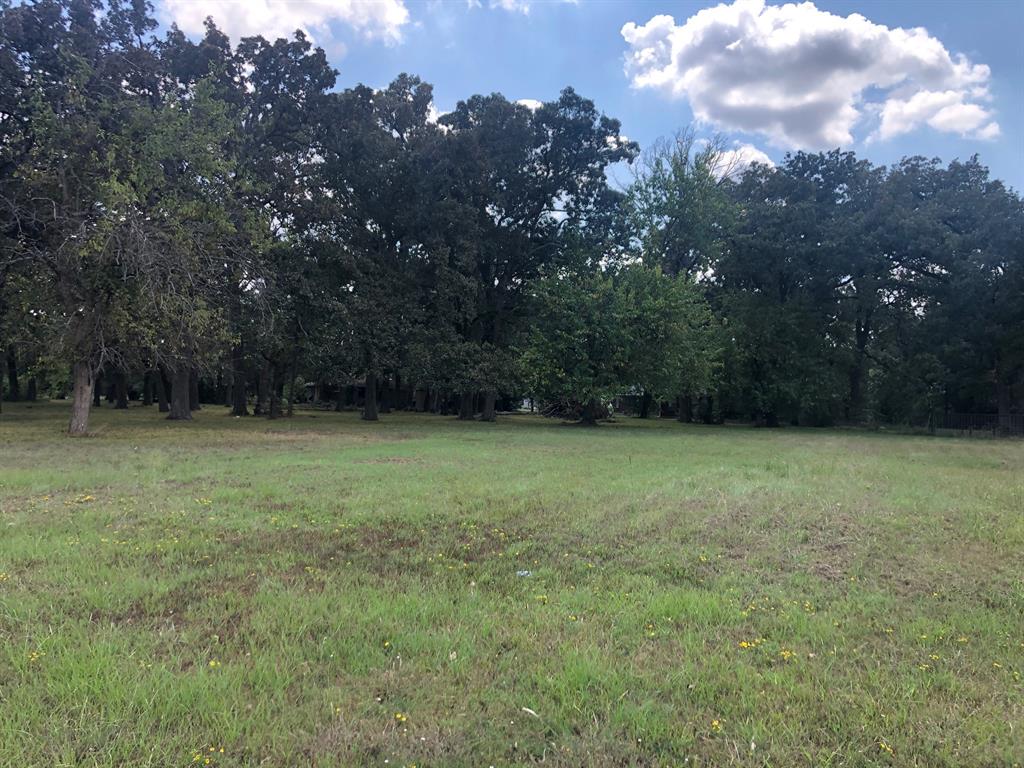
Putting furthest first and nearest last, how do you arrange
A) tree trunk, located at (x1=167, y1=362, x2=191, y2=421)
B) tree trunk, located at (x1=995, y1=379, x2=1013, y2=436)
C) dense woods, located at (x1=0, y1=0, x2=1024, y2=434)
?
tree trunk, located at (x1=995, y1=379, x2=1013, y2=436), tree trunk, located at (x1=167, y1=362, x2=191, y2=421), dense woods, located at (x1=0, y1=0, x2=1024, y2=434)

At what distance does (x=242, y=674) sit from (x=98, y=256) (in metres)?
15.6

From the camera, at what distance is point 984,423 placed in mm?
31938

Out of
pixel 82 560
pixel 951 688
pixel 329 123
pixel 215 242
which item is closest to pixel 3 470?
pixel 82 560

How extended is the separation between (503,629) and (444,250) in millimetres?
25913

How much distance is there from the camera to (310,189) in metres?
25.9

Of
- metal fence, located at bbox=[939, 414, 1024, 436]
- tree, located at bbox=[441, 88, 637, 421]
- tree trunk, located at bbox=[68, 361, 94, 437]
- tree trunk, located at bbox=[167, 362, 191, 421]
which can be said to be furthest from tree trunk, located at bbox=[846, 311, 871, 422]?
tree trunk, located at bbox=[68, 361, 94, 437]

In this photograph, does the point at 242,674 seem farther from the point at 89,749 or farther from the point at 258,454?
the point at 258,454

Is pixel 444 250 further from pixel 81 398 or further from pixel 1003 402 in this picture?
pixel 1003 402

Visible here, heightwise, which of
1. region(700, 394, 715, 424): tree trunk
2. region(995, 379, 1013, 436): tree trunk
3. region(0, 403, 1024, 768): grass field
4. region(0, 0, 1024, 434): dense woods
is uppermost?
region(0, 0, 1024, 434): dense woods

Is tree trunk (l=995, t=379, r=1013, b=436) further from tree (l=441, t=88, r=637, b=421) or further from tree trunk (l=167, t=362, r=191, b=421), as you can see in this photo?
tree trunk (l=167, t=362, r=191, b=421)

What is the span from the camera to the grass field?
2.92m

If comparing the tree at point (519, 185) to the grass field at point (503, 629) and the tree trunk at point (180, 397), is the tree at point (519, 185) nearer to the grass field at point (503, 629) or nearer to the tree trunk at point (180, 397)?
→ the tree trunk at point (180, 397)

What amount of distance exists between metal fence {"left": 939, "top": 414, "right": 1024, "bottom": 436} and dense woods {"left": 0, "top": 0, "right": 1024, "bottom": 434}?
41 centimetres

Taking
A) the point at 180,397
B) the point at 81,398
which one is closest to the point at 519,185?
the point at 180,397
